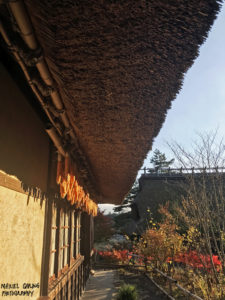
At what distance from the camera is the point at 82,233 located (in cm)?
735

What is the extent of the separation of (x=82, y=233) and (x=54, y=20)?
23.2 feet

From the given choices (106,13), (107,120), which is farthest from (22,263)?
(106,13)

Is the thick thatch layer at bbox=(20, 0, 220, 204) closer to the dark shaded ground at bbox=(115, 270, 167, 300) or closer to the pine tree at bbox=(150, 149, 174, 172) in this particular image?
the dark shaded ground at bbox=(115, 270, 167, 300)

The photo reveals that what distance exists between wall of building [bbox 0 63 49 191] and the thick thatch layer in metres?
0.38

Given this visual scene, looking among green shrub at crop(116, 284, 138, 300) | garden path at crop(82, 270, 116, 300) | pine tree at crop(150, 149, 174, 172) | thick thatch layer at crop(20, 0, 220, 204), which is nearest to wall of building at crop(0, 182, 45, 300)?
thick thatch layer at crop(20, 0, 220, 204)

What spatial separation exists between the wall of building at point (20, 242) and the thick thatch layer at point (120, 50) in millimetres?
1027

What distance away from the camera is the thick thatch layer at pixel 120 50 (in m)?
1.21

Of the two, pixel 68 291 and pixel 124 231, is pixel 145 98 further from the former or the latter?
pixel 124 231

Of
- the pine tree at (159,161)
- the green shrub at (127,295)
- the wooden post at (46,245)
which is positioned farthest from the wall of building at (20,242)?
the pine tree at (159,161)

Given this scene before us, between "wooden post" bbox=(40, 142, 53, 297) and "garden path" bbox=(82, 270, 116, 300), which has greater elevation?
"wooden post" bbox=(40, 142, 53, 297)

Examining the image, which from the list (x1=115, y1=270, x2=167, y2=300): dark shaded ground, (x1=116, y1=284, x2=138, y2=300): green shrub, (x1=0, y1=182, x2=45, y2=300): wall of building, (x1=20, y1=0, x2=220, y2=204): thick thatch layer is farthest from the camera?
(x1=115, y1=270, x2=167, y2=300): dark shaded ground

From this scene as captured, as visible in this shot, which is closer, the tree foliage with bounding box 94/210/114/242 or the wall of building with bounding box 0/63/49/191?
the wall of building with bounding box 0/63/49/191

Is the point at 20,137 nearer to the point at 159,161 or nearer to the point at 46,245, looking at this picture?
the point at 46,245

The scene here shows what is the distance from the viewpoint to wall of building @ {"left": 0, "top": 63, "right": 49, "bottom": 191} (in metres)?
1.64
